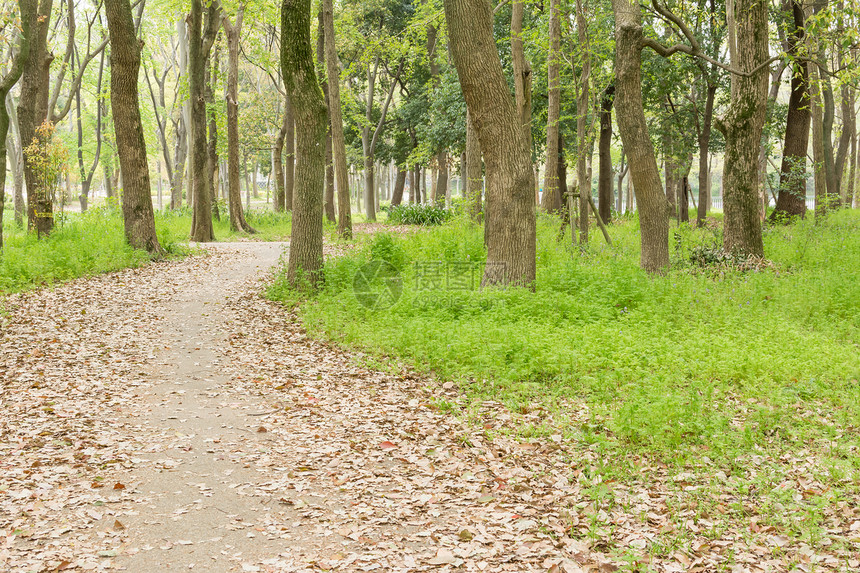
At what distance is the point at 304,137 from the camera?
11.7 m

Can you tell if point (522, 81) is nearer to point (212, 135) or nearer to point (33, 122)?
point (33, 122)

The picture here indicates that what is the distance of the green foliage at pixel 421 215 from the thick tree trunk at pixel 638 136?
13.6 meters

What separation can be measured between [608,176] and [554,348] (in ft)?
55.4

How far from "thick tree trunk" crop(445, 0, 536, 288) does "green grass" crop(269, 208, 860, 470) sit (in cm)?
65

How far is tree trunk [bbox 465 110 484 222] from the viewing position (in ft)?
53.9

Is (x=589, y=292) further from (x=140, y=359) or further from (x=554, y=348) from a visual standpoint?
(x=140, y=359)

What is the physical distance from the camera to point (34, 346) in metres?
8.49

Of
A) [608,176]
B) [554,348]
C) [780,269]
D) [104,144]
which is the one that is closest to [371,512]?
[554,348]

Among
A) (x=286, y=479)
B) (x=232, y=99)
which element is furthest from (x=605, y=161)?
(x=286, y=479)

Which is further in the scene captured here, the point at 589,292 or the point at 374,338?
the point at 589,292

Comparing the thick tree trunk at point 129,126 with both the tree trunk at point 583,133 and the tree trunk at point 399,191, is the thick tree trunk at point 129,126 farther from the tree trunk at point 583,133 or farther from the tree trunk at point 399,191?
the tree trunk at point 399,191

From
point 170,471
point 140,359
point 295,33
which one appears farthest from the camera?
point 295,33

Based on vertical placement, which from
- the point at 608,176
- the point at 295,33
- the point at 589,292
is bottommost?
the point at 589,292

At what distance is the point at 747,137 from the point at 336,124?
38.7 feet
